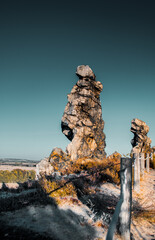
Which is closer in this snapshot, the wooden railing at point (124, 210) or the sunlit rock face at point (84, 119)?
the wooden railing at point (124, 210)

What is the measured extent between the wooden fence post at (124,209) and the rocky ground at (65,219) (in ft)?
0.56

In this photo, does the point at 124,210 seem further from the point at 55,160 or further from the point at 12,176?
the point at 12,176

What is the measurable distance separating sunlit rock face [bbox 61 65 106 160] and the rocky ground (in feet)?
38.1

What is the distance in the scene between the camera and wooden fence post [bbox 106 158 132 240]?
116 inches

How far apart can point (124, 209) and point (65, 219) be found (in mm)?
1920

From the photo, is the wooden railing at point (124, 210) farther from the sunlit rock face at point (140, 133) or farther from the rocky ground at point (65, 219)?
the sunlit rock face at point (140, 133)

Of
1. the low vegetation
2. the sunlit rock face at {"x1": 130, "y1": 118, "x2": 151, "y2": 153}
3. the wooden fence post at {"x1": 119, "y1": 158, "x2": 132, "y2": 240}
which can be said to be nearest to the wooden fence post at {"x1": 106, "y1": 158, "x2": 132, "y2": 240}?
the wooden fence post at {"x1": 119, "y1": 158, "x2": 132, "y2": 240}

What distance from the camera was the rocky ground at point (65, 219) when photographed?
336 cm

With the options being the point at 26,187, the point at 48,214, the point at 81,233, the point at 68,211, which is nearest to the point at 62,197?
the point at 68,211

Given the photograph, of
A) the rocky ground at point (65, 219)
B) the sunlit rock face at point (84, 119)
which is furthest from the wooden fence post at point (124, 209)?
the sunlit rock face at point (84, 119)

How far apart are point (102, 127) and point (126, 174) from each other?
59.0 ft

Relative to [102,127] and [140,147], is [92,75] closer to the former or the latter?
[102,127]

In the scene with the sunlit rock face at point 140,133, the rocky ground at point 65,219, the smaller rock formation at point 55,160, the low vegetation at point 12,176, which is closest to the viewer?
the rocky ground at point 65,219

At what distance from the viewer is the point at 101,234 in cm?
361
